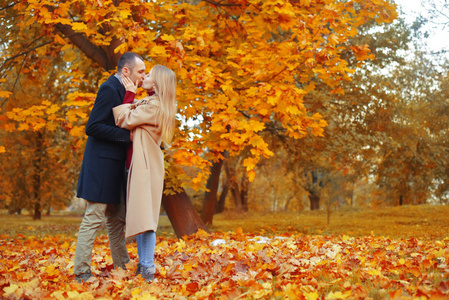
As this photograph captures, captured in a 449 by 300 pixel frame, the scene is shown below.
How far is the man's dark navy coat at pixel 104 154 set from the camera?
3.81 m

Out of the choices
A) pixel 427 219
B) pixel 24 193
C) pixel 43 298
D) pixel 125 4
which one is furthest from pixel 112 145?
pixel 24 193

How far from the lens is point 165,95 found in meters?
3.84

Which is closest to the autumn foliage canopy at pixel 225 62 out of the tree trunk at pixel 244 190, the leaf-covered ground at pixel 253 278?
the leaf-covered ground at pixel 253 278

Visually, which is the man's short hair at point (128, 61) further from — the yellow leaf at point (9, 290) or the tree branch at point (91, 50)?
the tree branch at point (91, 50)

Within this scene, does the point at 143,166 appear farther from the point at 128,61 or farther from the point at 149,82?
the point at 128,61

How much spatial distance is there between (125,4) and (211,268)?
3.85m

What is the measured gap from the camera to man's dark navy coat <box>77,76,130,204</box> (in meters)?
3.81

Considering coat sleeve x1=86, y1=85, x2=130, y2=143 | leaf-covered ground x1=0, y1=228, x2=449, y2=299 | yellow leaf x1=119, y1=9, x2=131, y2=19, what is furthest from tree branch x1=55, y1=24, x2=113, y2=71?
coat sleeve x1=86, y1=85, x2=130, y2=143

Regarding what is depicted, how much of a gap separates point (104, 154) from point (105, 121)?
29 cm

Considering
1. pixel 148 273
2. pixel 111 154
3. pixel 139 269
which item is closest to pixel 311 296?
pixel 148 273

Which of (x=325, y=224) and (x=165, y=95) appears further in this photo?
(x=325, y=224)

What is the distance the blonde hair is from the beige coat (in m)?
0.05

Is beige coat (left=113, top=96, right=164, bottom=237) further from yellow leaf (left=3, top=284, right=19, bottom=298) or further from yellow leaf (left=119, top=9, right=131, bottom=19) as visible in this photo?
yellow leaf (left=119, top=9, right=131, bottom=19)

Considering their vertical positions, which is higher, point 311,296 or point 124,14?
point 124,14
